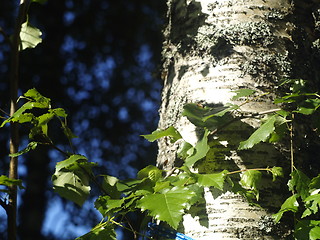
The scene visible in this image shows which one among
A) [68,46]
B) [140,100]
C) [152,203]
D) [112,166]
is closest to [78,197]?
[152,203]

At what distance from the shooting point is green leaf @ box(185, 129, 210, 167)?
3.06ft

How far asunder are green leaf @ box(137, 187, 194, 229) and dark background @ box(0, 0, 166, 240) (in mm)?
3056

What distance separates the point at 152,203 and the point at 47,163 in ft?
11.4

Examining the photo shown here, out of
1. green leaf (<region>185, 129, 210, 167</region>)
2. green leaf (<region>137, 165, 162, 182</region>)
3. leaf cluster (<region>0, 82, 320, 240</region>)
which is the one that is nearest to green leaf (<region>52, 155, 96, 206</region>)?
leaf cluster (<region>0, 82, 320, 240</region>)

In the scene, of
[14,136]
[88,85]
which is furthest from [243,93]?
[88,85]

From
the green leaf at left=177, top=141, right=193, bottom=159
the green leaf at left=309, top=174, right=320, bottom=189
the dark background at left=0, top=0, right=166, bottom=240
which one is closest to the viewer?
the green leaf at left=309, top=174, right=320, bottom=189

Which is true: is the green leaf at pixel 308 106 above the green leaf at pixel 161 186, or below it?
above

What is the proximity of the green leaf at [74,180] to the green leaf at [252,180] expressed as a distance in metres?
0.34

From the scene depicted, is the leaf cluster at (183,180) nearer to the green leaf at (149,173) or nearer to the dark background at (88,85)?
the green leaf at (149,173)

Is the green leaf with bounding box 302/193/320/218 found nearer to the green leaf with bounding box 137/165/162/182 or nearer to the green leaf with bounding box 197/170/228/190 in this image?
the green leaf with bounding box 197/170/228/190

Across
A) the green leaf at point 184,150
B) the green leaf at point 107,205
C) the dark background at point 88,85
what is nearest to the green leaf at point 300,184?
the green leaf at point 184,150

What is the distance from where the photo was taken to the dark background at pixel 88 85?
4.07 m

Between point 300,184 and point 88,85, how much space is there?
3.75 meters

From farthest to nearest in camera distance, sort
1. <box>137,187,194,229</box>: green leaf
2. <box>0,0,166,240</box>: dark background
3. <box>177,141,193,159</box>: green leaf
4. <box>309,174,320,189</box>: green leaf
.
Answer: <box>0,0,166,240</box>: dark background, <box>177,141,193,159</box>: green leaf, <box>309,174,320,189</box>: green leaf, <box>137,187,194,229</box>: green leaf
